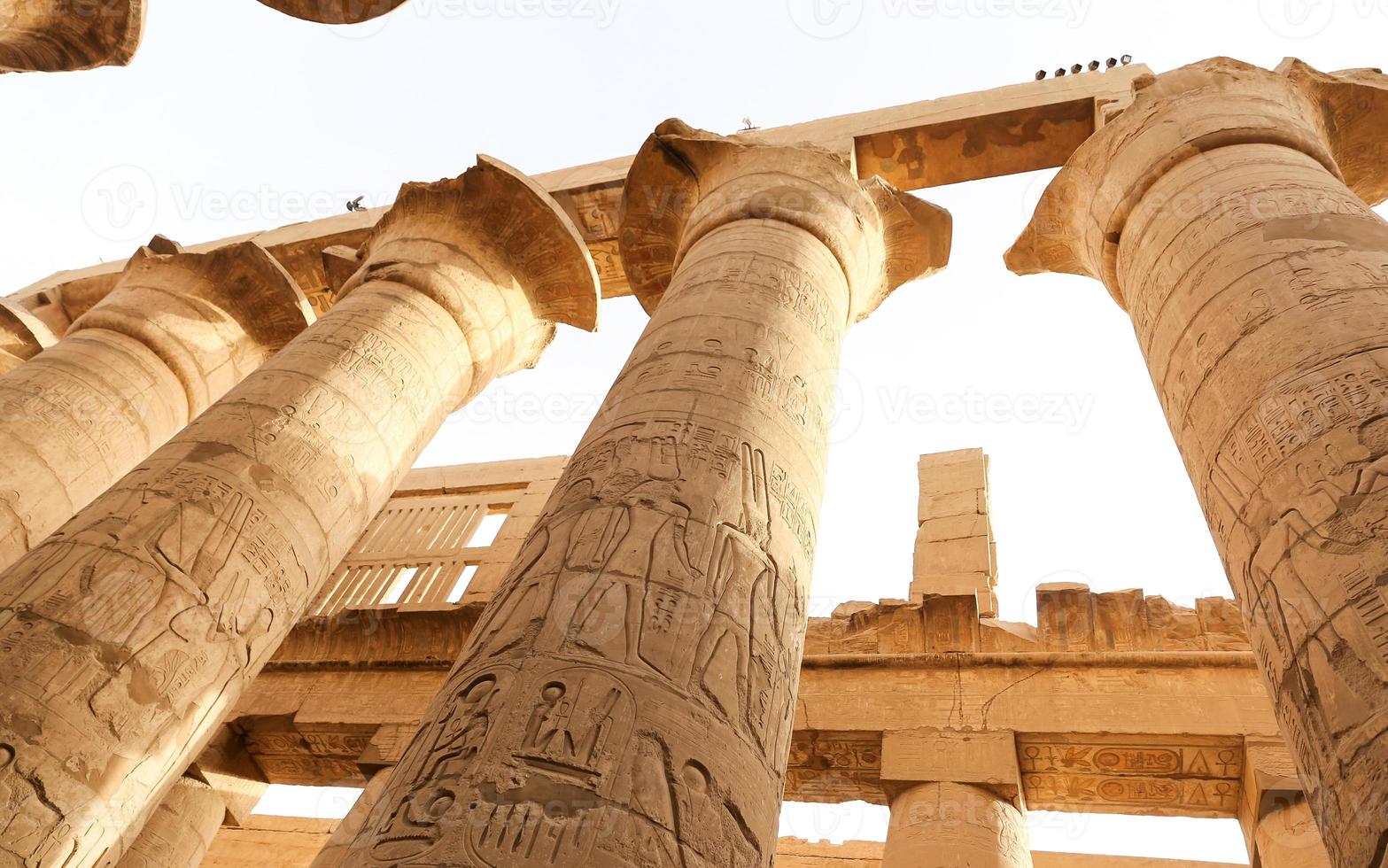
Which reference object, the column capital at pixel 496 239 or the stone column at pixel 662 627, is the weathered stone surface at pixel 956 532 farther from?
the column capital at pixel 496 239

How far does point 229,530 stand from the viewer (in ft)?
16.4

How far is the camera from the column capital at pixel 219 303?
8.52 metres

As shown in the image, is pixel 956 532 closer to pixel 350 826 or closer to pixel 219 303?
pixel 350 826

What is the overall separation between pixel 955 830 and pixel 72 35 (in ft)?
24.2

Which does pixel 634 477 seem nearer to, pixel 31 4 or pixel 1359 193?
pixel 31 4

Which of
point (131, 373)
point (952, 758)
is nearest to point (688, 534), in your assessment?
point (952, 758)

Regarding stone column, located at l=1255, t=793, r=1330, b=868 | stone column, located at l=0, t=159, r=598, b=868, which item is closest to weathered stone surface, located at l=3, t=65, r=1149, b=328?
stone column, located at l=0, t=159, r=598, b=868

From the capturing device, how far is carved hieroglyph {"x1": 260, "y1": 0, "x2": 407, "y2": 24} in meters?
5.89

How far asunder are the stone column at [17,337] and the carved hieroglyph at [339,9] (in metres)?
6.00

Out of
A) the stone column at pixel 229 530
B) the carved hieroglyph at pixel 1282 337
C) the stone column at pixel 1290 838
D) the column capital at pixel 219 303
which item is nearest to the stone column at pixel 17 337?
the column capital at pixel 219 303

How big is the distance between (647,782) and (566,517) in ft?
4.40

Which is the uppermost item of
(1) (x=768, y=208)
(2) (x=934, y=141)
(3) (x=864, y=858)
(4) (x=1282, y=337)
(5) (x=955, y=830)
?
(2) (x=934, y=141)

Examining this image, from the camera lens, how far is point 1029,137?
8586mm

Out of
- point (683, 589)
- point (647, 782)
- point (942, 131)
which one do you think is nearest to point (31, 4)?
point (683, 589)
